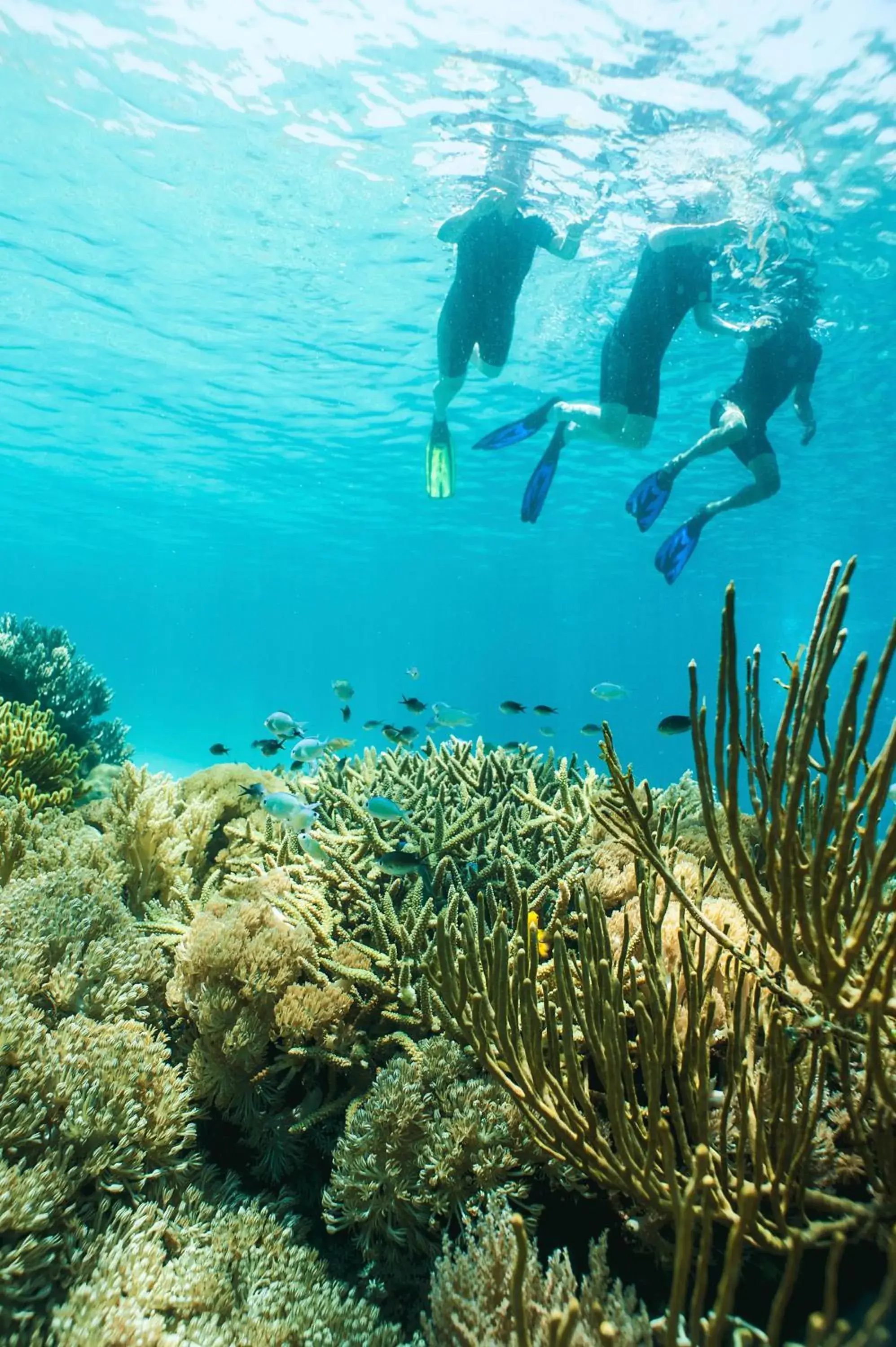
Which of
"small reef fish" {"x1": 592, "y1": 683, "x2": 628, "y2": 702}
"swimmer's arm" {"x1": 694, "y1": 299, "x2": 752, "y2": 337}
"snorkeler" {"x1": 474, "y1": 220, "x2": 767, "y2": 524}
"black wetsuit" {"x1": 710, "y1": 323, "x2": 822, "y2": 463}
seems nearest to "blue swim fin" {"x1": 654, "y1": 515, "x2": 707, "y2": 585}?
"snorkeler" {"x1": 474, "y1": 220, "x2": 767, "y2": 524}

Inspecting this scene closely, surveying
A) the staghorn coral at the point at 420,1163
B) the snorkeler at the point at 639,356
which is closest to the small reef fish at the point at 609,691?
the snorkeler at the point at 639,356

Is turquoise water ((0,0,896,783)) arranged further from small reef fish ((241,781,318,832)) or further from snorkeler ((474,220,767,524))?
small reef fish ((241,781,318,832))

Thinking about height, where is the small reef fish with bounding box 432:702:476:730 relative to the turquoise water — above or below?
below

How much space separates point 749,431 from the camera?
10438 mm

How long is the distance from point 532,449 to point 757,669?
26.1 metres

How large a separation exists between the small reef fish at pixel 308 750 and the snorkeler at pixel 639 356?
452cm

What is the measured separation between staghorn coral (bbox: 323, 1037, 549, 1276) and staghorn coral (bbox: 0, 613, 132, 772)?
702 centimetres

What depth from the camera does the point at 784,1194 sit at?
174 cm

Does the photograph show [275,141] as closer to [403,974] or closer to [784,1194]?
[403,974]

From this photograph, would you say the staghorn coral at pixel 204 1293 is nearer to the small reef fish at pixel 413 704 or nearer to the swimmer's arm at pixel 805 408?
the small reef fish at pixel 413 704

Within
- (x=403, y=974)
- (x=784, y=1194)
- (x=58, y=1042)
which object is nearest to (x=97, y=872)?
(x=58, y=1042)

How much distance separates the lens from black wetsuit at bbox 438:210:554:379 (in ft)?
34.3

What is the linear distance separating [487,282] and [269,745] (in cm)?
780

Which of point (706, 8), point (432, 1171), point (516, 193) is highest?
point (516, 193)
